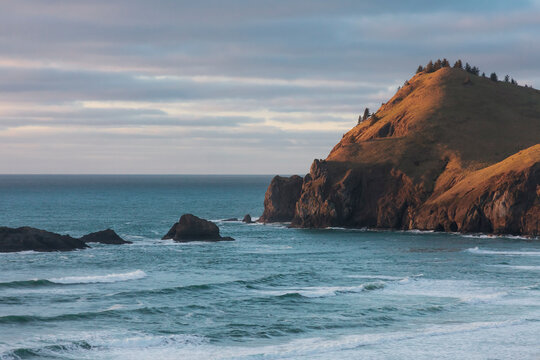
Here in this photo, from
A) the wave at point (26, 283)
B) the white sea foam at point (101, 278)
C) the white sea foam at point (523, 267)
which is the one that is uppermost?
the white sea foam at point (523, 267)

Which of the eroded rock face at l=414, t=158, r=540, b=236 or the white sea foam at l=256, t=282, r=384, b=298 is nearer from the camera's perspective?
the white sea foam at l=256, t=282, r=384, b=298

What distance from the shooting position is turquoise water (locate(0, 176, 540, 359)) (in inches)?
1641

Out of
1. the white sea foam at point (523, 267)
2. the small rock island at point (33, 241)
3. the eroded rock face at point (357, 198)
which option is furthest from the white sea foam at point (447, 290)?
the eroded rock face at point (357, 198)

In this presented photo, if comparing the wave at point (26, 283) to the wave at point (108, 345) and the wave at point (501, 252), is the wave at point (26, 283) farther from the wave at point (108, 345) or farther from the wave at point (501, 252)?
the wave at point (501, 252)

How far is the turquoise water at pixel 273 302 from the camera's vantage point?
4169 centimetres

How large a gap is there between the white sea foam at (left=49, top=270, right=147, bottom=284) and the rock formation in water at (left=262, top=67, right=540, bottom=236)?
62.8 metres

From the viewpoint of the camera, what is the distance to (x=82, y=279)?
6456 centimetres

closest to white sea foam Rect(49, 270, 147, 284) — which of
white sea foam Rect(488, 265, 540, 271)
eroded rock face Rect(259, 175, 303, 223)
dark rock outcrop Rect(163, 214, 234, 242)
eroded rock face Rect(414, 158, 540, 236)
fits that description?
dark rock outcrop Rect(163, 214, 234, 242)

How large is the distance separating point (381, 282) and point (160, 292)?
19719 millimetres

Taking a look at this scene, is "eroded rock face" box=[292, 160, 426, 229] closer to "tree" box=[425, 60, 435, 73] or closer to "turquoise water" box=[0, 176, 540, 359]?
"turquoise water" box=[0, 176, 540, 359]

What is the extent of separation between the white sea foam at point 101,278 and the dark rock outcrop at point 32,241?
2217cm

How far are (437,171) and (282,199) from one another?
102ft

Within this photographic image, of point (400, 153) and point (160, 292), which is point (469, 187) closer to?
point (400, 153)

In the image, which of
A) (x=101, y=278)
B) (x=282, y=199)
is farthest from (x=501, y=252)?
(x=282, y=199)
